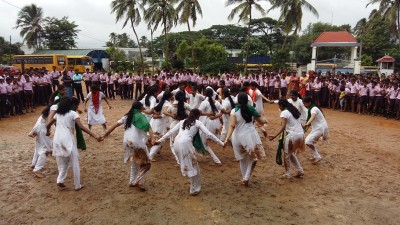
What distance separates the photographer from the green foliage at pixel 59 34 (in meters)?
51.3

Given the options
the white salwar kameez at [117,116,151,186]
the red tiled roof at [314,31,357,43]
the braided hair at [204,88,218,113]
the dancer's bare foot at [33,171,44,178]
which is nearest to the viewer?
the white salwar kameez at [117,116,151,186]

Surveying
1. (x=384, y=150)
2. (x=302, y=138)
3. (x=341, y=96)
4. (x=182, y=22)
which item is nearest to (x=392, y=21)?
(x=341, y=96)

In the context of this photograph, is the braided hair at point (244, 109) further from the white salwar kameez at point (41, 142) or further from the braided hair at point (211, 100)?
the white salwar kameez at point (41, 142)

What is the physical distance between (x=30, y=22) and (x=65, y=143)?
163 ft

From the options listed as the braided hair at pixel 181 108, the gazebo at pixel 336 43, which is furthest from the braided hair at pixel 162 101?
the gazebo at pixel 336 43

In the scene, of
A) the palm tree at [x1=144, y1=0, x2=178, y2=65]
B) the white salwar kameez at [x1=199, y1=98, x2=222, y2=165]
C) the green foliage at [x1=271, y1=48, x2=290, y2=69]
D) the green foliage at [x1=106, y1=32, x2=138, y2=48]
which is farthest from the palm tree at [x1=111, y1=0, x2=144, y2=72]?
the green foliage at [x1=106, y1=32, x2=138, y2=48]

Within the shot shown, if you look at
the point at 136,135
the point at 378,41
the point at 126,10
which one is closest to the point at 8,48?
the point at 126,10

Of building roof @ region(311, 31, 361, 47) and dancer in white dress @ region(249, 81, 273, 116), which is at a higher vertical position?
building roof @ region(311, 31, 361, 47)

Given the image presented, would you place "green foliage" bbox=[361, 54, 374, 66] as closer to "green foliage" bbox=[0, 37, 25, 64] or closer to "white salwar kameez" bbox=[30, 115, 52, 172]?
"white salwar kameez" bbox=[30, 115, 52, 172]

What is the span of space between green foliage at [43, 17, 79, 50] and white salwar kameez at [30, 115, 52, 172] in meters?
A: 48.8

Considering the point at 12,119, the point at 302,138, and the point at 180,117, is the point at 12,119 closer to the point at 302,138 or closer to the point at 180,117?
the point at 180,117

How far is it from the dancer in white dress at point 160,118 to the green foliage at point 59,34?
48.7 m

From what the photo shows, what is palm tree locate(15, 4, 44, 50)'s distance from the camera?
48531 millimetres

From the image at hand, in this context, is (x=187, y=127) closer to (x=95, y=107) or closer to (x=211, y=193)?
(x=211, y=193)
